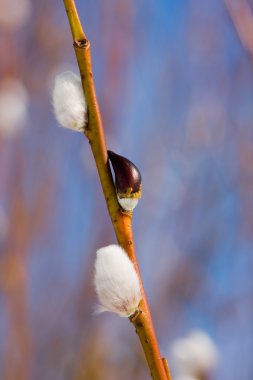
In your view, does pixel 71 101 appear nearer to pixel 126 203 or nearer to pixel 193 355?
pixel 126 203

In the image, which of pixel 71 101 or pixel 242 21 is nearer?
pixel 71 101

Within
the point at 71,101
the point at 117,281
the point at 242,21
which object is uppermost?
the point at 242,21

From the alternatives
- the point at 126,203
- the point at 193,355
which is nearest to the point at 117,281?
the point at 126,203

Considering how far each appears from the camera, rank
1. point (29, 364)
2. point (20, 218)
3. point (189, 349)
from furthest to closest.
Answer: point (20, 218) < point (29, 364) < point (189, 349)

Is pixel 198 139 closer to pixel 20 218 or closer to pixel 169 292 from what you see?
pixel 169 292

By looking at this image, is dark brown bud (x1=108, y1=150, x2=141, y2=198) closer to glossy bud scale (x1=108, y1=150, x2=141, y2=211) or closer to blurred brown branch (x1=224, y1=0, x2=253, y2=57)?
glossy bud scale (x1=108, y1=150, x2=141, y2=211)

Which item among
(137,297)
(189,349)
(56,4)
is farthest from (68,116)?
(56,4)

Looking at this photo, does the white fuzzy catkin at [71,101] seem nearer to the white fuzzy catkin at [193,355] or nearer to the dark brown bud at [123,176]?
the dark brown bud at [123,176]
